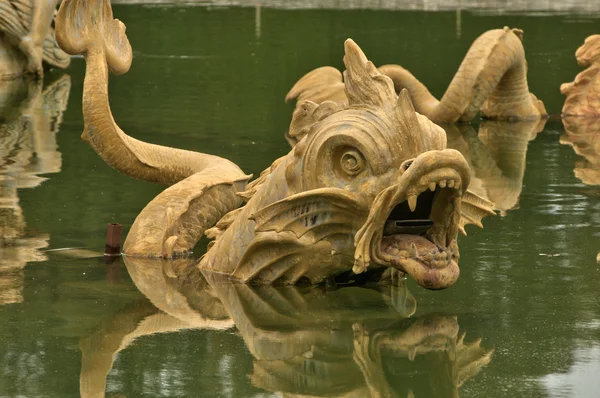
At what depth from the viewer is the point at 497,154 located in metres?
14.1

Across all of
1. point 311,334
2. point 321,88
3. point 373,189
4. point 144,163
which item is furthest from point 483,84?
point 311,334

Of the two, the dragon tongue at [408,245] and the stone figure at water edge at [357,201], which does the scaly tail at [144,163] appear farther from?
the dragon tongue at [408,245]

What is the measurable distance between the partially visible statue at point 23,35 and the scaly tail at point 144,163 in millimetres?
9784

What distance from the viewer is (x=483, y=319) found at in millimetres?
7391

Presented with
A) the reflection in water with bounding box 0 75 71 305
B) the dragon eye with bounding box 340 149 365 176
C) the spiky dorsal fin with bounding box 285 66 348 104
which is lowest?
the reflection in water with bounding box 0 75 71 305

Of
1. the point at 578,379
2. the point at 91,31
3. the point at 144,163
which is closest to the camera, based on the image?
the point at 578,379

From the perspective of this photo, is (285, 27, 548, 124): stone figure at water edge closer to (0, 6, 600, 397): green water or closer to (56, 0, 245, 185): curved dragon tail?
(0, 6, 600, 397): green water

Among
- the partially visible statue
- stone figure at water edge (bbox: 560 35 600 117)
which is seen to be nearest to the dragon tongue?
stone figure at water edge (bbox: 560 35 600 117)

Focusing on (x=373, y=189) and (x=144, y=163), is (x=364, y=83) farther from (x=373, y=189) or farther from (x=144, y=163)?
(x=144, y=163)

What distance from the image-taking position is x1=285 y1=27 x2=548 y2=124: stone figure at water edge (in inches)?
626

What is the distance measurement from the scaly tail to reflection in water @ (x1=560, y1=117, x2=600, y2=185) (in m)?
3.53

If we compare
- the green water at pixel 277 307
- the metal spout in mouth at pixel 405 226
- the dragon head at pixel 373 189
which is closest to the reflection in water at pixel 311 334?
the green water at pixel 277 307

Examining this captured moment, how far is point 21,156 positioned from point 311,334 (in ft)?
21.4

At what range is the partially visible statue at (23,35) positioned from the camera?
19500 mm
